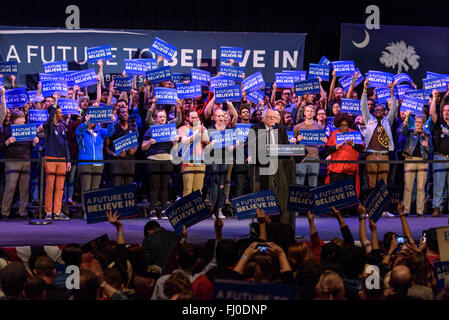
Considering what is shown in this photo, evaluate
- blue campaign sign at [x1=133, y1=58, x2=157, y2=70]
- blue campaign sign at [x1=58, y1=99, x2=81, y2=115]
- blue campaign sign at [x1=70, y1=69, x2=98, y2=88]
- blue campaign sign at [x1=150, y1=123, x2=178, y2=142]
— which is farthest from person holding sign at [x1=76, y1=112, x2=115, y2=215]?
blue campaign sign at [x1=133, y1=58, x2=157, y2=70]

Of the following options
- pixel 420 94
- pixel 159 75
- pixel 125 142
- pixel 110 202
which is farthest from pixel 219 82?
pixel 110 202

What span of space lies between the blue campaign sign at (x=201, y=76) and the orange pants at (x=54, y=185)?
8.74 ft

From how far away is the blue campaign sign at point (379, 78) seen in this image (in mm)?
10414

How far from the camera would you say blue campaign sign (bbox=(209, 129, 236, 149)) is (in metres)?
8.70

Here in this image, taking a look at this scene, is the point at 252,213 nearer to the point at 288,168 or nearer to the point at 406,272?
the point at 288,168

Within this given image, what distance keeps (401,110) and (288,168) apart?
3142 mm

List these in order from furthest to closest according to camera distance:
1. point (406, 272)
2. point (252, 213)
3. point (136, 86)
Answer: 1. point (136, 86)
2. point (252, 213)
3. point (406, 272)

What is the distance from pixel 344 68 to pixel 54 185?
4.94 m

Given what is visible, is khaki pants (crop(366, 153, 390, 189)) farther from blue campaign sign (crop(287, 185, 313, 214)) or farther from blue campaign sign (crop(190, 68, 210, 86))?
blue campaign sign (crop(287, 185, 313, 214))

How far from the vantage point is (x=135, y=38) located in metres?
11.4

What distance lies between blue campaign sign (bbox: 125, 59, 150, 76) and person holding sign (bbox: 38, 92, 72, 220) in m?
1.74

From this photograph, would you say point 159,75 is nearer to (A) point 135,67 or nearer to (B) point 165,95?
(B) point 165,95
